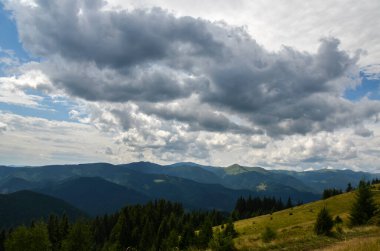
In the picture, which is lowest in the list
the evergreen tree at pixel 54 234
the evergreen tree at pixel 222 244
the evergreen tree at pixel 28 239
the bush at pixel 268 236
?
the evergreen tree at pixel 54 234

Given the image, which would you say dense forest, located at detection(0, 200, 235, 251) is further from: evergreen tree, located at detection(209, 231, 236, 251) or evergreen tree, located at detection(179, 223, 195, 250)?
evergreen tree, located at detection(209, 231, 236, 251)

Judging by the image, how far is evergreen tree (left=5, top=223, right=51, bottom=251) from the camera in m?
A: 102

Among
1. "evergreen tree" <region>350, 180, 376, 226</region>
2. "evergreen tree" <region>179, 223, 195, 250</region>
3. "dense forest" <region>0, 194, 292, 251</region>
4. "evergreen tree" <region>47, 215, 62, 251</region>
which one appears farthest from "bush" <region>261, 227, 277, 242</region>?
"evergreen tree" <region>47, 215, 62, 251</region>

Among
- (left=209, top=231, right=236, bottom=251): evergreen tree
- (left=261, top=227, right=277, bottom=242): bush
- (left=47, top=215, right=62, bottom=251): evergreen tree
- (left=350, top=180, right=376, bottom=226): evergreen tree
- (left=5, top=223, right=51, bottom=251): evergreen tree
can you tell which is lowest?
(left=47, top=215, right=62, bottom=251): evergreen tree

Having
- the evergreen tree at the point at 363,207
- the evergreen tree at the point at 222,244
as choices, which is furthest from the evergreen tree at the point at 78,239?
the evergreen tree at the point at 222,244

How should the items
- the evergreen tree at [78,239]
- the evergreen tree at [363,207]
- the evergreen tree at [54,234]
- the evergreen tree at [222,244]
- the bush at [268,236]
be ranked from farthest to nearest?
the evergreen tree at [54,234] < the evergreen tree at [78,239] < the evergreen tree at [363,207] < the bush at [268,236] < the evergreen tree at [222,244]

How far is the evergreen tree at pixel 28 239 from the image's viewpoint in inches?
4023

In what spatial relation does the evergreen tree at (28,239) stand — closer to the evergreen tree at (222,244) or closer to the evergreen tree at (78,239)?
the evergreen tree at (78,239)

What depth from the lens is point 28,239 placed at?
103562 mm

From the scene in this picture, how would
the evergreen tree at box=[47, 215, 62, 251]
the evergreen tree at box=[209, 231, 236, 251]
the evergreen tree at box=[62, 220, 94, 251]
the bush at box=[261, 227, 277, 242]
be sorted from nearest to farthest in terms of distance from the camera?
the evergreen tree at box=[209, 231, 236, 251] → the bush at box=[261, 227, 277, 242] → the evergreen tree at box=[62, 220, 94, 251] → the evergreen tree at box=[47, 215, 62, 251]

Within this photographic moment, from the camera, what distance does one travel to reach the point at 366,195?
145 feet

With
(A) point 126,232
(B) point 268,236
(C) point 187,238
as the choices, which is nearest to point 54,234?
(A) point 126,232

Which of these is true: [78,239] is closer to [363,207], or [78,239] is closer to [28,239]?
[28,239]

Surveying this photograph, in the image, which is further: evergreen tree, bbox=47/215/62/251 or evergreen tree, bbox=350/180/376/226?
evergreen tree, bbox=47/215/62/251
